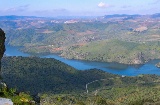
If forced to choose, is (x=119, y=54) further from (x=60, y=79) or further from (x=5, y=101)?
(x=5, y=101)

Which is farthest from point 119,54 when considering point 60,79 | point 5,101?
point 5,101

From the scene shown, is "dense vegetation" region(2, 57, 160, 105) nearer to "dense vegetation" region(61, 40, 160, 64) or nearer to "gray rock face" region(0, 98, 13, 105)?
"dense vegetation" region(61, 40, 160, 64)

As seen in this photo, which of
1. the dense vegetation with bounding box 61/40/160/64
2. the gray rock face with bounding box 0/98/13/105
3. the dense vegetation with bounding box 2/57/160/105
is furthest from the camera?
the dense vegetation with bounding box 61/40/160/64

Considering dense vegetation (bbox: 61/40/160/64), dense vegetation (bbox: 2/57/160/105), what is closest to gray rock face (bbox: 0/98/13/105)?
dense vegetation (bbox: 2/57/160/105)

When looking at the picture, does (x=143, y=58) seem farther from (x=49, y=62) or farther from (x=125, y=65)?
(x=49, y=62)

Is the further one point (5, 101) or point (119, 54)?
point (119, 54)

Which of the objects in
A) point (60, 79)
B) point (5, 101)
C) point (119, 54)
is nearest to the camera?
point (5, 101)

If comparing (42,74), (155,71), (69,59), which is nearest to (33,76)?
(42,74)

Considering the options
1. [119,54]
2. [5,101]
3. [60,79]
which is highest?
[5,101]

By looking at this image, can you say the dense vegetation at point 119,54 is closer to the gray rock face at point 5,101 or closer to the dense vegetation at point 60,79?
the dense vegetation at point 60,79

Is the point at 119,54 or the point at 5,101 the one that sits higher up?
the point at 5,101

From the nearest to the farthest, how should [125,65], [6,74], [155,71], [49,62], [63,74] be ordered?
[6,74], [63,74], [49,62], [155,71], [125,65]
